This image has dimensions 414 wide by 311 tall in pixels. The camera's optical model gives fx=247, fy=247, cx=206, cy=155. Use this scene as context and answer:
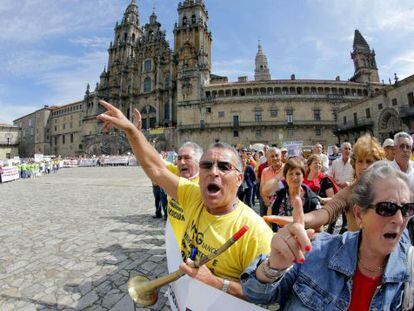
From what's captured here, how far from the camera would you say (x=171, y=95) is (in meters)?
52.2

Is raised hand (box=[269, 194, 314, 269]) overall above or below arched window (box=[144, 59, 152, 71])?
below

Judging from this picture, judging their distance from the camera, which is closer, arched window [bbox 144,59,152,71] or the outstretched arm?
the outstretched arm

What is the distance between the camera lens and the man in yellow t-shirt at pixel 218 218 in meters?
1.71

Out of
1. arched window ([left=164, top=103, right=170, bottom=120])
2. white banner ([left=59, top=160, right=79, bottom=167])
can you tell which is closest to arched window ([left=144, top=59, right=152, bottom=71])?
arched window ([left=164, top=103, right=170, bottom=120])

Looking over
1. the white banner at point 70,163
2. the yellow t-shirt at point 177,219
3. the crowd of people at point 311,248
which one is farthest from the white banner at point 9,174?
the crowd of people at point 311,248

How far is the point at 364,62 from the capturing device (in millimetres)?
47656

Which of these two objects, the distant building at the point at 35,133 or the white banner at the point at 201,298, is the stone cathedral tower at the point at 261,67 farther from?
the white banner at the point at 201,298

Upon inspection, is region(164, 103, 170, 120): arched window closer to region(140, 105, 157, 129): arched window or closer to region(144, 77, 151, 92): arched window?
region(140, 105, 157, 129): arched window

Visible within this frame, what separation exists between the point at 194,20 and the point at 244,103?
22998mm

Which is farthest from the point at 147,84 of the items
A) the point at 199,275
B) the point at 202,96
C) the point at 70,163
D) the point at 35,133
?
the point at 199,275

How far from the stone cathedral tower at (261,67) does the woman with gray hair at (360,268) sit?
69.7m

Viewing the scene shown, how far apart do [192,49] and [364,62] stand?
33.8m

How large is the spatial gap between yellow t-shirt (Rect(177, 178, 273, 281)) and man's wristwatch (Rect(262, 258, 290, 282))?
37 centimetres

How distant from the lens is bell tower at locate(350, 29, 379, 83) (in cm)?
4709
